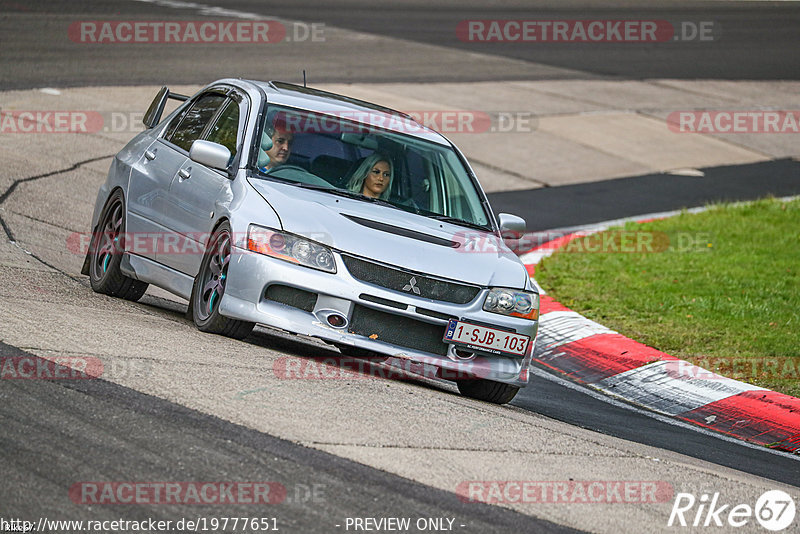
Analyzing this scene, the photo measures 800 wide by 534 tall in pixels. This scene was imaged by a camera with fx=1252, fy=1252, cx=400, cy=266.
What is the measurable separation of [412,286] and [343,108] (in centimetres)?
195

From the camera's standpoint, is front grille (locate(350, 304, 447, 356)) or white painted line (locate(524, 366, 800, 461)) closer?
front grille (locate(350, 304, 447, 356))

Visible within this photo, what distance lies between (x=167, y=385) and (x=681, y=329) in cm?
545

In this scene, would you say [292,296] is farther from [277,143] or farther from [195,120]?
[195,120]

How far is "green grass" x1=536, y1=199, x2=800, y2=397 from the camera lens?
9586 mm

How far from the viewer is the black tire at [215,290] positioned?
7.24m

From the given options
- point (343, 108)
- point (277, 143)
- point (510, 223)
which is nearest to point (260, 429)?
point (277, 143)

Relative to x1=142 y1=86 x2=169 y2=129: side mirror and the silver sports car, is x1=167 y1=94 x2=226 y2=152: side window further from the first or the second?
x1=142 y1=86 x2=169 y2=129: side mirror

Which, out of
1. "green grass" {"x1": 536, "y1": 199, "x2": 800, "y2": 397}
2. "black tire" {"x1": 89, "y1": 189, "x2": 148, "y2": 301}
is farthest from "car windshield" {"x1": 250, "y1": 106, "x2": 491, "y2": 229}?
"green grass" {"x1": 536, "y1": 199, "x2": 800, "y2": 397}

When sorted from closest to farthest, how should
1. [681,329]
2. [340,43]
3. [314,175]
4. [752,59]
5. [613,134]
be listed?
[314,175]
[681,329]
[613,134]
[340,43]
[752,59]

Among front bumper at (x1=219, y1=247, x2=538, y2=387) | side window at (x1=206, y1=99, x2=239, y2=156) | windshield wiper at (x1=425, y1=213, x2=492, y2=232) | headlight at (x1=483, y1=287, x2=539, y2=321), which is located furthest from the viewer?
side window at (x1=206, y1=99, x2=239, y2=156)

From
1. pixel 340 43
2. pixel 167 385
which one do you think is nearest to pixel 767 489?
pixel 167 385

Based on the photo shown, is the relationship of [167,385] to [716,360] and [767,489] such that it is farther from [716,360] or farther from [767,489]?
[716,360]

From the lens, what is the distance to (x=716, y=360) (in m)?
9.44

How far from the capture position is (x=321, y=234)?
7.04 meters
